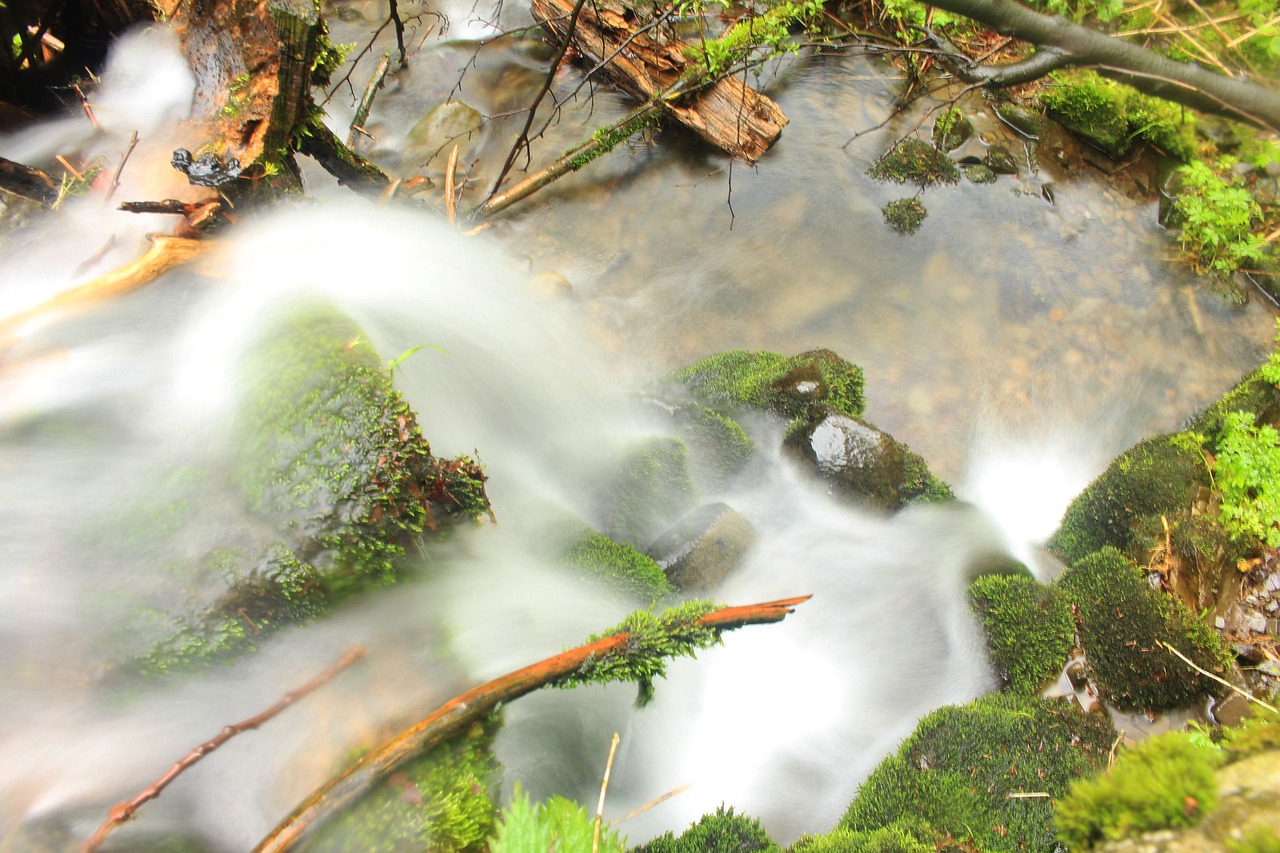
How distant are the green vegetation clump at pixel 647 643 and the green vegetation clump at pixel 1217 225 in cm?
619

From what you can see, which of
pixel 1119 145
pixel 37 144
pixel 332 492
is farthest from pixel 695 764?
pixel 1119 145

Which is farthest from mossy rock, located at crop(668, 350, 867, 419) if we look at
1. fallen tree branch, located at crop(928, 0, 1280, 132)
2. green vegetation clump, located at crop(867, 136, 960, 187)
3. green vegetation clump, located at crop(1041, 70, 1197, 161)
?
green vegetation clump, located at crop(1041, 70, 1197, 161)

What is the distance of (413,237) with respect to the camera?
5277mm

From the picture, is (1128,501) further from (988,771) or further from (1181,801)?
(1181,801)

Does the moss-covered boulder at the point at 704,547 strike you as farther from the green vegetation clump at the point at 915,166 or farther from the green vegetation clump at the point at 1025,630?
the green vegetation clump at the point at 915,166

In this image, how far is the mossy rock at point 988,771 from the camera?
307cm

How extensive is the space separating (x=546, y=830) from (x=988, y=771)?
2216 millimetres

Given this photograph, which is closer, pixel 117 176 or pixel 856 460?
pixel 117 176

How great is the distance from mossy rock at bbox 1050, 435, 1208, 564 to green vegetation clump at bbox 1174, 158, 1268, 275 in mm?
2542

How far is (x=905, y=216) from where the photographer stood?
6.40 metres

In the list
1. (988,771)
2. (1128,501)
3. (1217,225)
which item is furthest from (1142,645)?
(1217,225)

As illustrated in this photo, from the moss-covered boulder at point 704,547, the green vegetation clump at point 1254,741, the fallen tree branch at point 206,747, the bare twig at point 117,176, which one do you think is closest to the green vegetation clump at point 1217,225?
the moss-covered boulder at point 704,547

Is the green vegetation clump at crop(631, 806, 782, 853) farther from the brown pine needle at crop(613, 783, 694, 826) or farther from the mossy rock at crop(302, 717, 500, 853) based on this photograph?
the mossy rock at crop(302, 717, 500, 853)

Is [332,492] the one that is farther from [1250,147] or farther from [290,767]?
[1250,147]
